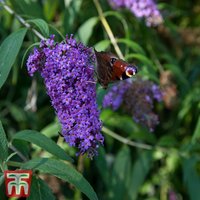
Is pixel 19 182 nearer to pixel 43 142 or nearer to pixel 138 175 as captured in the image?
pixel 43 142

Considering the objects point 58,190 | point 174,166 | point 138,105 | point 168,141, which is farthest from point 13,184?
point 174,166

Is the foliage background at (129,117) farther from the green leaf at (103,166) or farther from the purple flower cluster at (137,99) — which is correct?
the purple flower cluster at (137,99)

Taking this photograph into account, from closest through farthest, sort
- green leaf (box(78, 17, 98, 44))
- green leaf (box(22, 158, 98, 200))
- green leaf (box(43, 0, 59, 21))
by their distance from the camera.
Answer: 1. green leaf (box(22, 158, 98, 200))
2. green leaf (box(78, 17, 98, 44))
3. green leaf (box(43, 0, 59, 21))

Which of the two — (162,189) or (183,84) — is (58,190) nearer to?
(162,189)

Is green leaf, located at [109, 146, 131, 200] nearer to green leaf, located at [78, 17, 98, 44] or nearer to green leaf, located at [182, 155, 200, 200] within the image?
green leaf, located at [182, 155, 200, 200]

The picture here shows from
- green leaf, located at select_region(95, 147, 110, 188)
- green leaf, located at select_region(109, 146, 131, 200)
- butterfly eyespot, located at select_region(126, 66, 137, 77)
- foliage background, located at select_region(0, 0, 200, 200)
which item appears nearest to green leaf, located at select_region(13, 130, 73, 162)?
butterfly eyespot, located at select_region(126, 66, 137, 77)

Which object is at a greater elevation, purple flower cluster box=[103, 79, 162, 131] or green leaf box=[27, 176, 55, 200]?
green leaf box=[27, 176, 55, 200]
